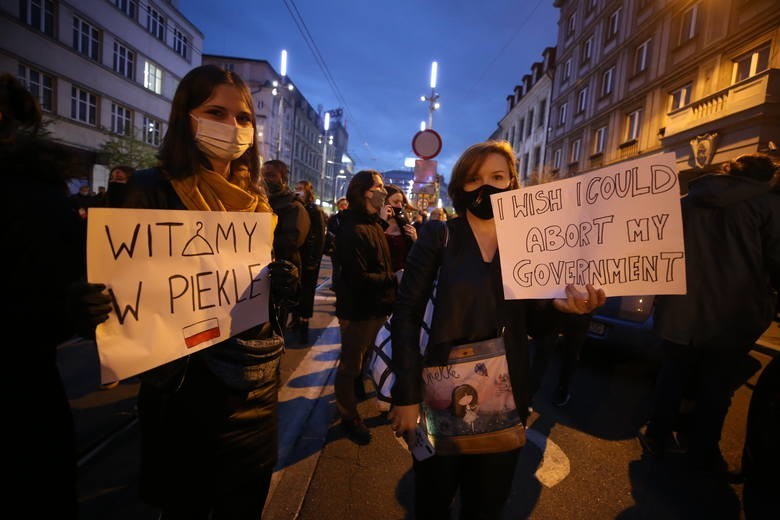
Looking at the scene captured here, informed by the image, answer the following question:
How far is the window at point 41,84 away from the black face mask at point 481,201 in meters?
23.3

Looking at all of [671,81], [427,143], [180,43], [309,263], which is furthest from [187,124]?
[180,43]

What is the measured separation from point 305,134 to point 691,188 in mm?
59951

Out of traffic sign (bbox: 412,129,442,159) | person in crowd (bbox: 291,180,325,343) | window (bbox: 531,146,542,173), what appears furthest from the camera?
window (bbox: 531,146,542,173)

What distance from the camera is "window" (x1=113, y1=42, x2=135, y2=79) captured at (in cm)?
2273

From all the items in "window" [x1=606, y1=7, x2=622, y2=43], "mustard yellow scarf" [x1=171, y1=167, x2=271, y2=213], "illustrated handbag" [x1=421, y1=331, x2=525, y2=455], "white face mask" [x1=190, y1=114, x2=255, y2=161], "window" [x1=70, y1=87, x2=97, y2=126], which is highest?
"window" [x1=606, y1=7, x2=622, y2=43]

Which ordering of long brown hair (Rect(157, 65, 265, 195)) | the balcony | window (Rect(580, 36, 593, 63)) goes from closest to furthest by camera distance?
long brown hair (Rect(157, 65, 265, 195)) → the balcony → window (Rect(580, 36, 593, 63))

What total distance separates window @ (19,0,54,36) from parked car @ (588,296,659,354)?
82.4 feet

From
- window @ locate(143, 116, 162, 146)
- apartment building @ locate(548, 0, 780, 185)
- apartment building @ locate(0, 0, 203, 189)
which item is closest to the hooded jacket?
apartment building @ locate(548, 0, 780, 185)

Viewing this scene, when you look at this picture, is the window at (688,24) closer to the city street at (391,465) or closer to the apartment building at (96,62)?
the city street at (391,465)

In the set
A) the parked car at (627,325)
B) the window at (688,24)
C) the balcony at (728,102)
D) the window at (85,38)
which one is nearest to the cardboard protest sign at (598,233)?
the parked car at (627,325)

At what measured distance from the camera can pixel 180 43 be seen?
28.4 m

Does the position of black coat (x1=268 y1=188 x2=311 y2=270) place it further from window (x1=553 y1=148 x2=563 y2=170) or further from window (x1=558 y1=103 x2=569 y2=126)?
window (x1=558 y1=103 x2=569 y2=126)

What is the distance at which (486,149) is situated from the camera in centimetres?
171

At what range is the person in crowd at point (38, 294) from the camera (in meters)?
1.17
